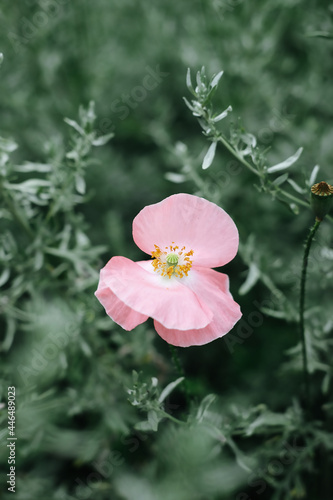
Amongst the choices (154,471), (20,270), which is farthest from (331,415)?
(20,270)

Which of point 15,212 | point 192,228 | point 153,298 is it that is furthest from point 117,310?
point 15,212

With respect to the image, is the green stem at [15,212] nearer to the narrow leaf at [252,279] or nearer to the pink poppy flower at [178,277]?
the pink poppy flower at [178,277]

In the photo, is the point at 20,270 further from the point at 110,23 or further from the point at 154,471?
the point at 110,23

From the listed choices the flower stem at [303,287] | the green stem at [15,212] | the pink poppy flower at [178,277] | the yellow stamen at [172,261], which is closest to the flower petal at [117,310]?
the pink poppy flower at [178,277]

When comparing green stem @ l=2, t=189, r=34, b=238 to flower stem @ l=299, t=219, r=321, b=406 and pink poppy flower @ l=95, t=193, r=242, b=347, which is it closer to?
pink poppy flower @ l=95, t=193, r=242, b=347

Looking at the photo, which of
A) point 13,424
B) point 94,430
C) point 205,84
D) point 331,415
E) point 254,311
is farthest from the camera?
point 254,311

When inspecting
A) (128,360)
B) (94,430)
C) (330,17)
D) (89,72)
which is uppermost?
(330,17)

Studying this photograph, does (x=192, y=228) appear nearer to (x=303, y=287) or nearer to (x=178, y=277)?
(x=178, y=277)
